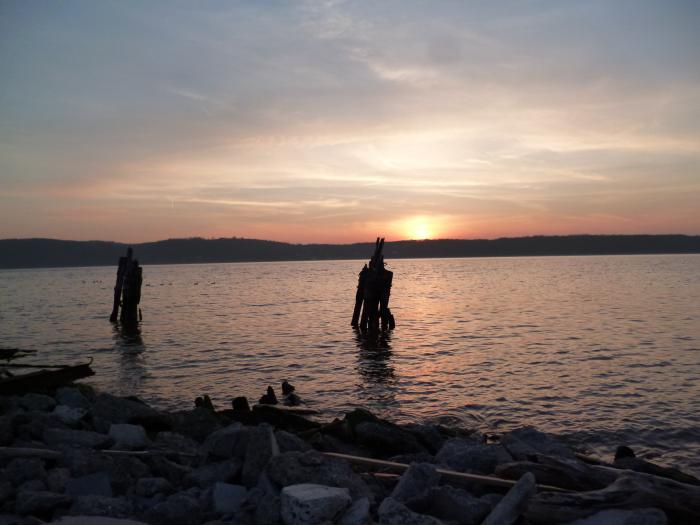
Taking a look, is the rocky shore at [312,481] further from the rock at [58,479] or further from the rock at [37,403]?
the rock at [37,403]

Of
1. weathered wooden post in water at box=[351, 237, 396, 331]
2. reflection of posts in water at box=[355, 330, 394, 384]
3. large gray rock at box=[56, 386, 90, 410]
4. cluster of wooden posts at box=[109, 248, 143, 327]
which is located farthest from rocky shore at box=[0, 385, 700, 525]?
cluster of wooden posts at box=[109, 248, 143, 327]

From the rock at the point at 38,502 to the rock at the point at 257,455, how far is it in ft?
6.04

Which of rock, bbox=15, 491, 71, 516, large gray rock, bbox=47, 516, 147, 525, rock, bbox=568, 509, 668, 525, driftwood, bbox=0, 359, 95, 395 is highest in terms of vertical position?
rock, bbox=568, 509, 668, 525

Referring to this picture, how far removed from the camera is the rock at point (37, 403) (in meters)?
9.79

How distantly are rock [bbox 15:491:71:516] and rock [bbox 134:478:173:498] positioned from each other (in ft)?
2.51

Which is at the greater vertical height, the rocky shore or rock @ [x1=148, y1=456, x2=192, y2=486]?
the rocky shore

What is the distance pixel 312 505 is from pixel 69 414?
6.32m

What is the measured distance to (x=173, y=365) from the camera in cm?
1872

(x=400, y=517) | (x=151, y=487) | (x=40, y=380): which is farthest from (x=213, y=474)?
(x=40, y=380)

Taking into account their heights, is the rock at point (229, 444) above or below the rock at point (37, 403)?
above

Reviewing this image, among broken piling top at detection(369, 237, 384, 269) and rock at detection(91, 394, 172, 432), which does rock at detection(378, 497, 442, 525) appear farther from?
broken piling top at detection(369, 237, 384, 269)

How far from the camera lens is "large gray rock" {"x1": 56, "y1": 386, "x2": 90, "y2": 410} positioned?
10289 mm

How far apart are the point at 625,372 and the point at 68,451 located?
15.4 meters

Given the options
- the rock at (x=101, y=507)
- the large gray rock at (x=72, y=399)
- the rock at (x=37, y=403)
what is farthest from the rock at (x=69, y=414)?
the rock at (x=101, y=507)
